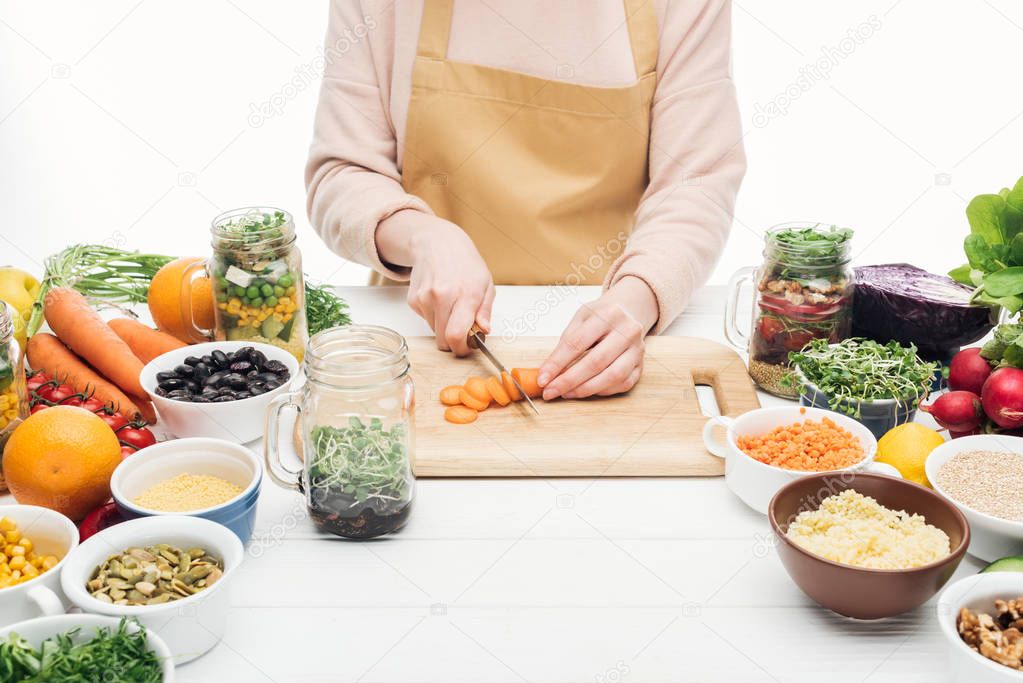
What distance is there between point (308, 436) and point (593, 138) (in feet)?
3.28

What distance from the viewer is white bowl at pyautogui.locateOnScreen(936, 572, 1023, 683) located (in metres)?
0.92

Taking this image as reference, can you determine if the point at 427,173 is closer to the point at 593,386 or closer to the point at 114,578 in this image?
the point at 593,386

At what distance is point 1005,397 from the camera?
1.26 m

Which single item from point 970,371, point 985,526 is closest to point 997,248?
point 970,371

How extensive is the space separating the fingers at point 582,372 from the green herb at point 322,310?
0.41 metres

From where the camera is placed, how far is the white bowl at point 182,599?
98 centimetres

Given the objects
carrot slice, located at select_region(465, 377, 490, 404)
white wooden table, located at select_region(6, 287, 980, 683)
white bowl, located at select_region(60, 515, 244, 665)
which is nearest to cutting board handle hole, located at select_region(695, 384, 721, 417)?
white wooden table, located at select_region(6, 287, 980, 683)

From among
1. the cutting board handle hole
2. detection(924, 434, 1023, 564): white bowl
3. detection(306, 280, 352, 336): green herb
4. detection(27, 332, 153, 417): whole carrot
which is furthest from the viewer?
detection(306, 280, 352, 336): green herb

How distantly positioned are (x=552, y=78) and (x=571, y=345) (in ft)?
2.10

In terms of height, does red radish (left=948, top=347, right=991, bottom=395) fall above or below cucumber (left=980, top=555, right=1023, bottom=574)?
above

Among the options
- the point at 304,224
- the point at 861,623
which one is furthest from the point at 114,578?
the point at 304,224

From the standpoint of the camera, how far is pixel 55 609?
98 cm

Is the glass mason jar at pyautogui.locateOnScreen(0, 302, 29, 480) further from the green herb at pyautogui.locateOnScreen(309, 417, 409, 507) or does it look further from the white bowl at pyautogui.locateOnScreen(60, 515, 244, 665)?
the green herb at pyautogui.locateOnScreen(309, 417, 409, 507)

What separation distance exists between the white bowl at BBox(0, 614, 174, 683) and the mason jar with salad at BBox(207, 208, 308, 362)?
669mm
